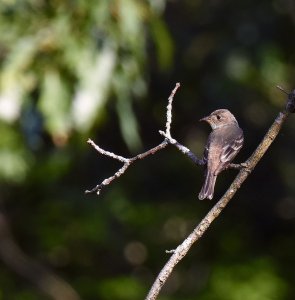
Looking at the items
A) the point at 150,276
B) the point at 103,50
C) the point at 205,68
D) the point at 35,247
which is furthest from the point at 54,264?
the point at 103,50

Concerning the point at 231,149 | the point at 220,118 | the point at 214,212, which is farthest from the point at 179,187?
the point at 214,212

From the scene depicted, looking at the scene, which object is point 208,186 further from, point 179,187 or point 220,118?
point 179,187

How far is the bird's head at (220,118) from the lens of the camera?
149 inches

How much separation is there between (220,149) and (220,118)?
52 cm

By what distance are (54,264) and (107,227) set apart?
2.45ft

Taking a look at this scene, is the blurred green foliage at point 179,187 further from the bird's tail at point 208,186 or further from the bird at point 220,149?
the bird's tail at point 208,186

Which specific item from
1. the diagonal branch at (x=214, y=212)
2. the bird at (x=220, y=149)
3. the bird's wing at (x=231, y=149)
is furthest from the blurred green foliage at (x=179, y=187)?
the diagonal branch at (x=214, y=212)

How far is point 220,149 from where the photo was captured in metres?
3.40

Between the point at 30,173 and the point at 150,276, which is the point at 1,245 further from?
the point at 150,276

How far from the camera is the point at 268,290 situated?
1171cm

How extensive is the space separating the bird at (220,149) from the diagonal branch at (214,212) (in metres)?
0.44

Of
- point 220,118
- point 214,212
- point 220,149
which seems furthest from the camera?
point 220,118

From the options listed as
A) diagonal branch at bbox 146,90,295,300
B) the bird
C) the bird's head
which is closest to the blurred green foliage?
the bird's head

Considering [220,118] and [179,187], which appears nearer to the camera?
[220,118]
